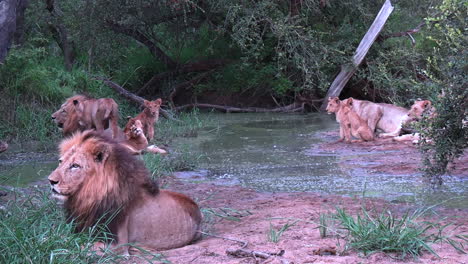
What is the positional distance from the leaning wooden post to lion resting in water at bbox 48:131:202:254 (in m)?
12.3

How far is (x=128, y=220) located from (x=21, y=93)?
9099mm

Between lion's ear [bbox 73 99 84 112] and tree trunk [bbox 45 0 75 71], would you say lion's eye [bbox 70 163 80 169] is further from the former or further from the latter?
tree trunk [bbox 45 0 75 71]

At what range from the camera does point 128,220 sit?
5.08 metres

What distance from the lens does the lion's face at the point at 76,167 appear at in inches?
191

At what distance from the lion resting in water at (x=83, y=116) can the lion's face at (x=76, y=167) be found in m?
5.69

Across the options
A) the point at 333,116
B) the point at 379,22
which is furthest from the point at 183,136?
the point at 379,22

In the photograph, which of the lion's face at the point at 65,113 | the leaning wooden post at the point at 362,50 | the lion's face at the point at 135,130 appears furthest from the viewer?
the leaning wooden post at the point at 362,50

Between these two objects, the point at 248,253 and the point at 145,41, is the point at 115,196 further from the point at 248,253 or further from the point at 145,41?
the point at 145,41

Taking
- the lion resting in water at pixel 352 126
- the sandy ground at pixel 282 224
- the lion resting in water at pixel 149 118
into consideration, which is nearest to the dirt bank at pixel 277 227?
the sandy ground at pixel 282 224

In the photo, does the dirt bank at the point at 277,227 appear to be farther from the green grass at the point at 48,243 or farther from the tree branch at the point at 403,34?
the tree branch at the point at 403,34

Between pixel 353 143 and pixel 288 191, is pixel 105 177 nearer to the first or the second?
pixel 288 191

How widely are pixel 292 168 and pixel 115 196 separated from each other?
460 centimetres

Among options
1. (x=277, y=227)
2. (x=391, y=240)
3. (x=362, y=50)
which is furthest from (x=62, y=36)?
(x=391, y=240)

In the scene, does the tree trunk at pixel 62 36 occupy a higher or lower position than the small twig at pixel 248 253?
higher
